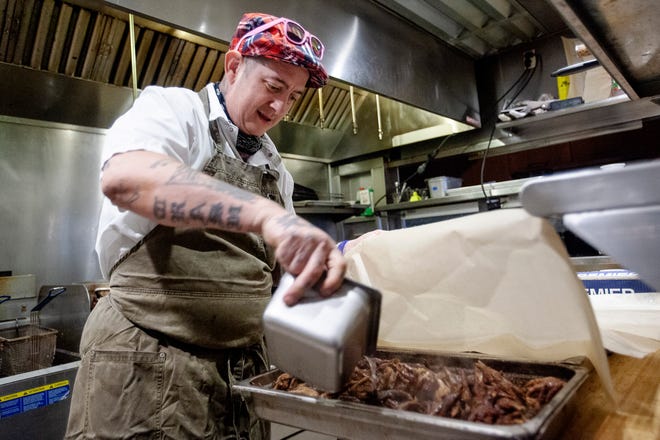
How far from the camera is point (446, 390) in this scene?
2.82 ft

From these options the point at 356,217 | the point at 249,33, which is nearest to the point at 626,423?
the point at 249,33

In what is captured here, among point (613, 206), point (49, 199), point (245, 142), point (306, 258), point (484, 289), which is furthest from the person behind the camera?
point (49, 199)

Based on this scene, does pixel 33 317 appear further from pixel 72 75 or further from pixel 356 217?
pixel 356 217

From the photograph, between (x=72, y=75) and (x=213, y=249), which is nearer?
(x=213, y=249)

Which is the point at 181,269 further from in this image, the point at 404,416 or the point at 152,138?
the point at 404,416

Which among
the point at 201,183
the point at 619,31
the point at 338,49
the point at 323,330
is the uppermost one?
the point at 338,49

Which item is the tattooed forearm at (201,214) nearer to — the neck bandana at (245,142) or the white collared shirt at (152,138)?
the white collared shirt at (152,138)

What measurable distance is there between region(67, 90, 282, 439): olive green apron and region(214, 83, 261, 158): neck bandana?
166 millimetres

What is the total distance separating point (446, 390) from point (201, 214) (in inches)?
23.9

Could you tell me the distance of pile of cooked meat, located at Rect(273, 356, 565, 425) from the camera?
737mm

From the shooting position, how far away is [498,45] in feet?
13.8

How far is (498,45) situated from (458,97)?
866 millimetres

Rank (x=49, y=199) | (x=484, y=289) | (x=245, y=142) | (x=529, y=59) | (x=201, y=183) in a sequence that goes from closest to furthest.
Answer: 1. (x=201, y=183)
2. (x=484, y=289)
3. (x=245, y=142)
4. (x=49, y=199)
5. (x=529, y=59)

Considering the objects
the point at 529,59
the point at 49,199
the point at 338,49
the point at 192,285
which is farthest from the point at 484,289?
the point at 529,59
